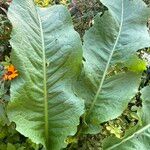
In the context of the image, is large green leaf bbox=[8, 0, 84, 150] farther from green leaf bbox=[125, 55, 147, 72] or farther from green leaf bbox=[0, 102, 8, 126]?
green leaf bbox=[125, 55, 147, 72]

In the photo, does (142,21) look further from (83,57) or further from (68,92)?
(68,92)

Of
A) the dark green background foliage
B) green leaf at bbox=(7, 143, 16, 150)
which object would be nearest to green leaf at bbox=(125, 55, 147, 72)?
the dark green background foliage

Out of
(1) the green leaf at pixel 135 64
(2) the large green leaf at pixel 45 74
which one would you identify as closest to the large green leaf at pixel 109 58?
(1) the green leaf at pixel 135 64

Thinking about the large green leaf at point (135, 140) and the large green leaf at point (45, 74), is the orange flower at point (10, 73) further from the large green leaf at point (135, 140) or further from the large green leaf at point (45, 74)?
the large green leaf at point (135, 140)

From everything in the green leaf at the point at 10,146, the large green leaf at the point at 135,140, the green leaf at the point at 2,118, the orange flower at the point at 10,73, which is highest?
the orange flower at the point at 10,73

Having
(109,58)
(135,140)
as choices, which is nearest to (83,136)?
(135,140)

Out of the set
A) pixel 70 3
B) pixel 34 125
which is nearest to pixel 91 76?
pixel 34 125
